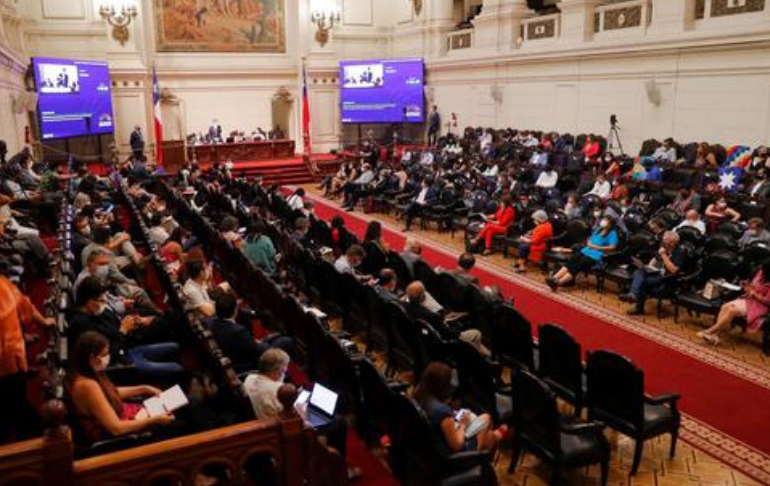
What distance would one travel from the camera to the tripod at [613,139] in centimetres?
1500

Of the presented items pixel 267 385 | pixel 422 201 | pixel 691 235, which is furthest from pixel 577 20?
pixel 267 385

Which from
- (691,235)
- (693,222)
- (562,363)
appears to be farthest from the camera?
(693,222)

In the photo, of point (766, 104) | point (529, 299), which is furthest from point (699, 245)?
point (766, 104)

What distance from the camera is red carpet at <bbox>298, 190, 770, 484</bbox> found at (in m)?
5.00

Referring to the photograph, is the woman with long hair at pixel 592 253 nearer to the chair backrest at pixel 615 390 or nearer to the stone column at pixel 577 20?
the chair backrest at pixel 615 390

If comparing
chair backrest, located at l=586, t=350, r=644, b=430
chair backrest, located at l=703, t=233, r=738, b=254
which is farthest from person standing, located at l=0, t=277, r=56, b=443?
chair backrest, located at l=703, t=233, r=738, b=254

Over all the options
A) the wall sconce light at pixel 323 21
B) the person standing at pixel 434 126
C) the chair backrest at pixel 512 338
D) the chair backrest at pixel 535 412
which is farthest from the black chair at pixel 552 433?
the wall sconce light at pixel 323 21

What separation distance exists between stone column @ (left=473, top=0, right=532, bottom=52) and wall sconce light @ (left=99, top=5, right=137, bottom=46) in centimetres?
1072

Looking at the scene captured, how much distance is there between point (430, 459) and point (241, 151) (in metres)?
17.9

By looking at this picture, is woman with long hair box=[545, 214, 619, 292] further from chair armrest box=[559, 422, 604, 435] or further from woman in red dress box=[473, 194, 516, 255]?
chair armrest box=[559, 422, 604, 435]

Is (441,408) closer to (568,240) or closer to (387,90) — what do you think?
(568,240)

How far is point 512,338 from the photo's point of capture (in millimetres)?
5648

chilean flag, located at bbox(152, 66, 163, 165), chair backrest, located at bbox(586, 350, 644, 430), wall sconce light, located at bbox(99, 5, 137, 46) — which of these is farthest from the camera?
wall sconce light, located at bbox(99, 5, 137, 46)

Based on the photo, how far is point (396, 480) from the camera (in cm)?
426
